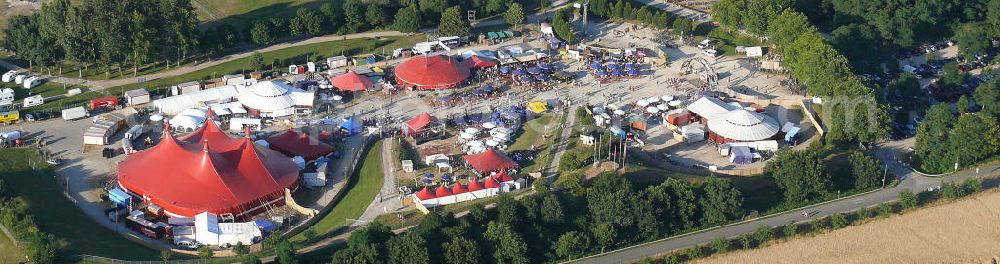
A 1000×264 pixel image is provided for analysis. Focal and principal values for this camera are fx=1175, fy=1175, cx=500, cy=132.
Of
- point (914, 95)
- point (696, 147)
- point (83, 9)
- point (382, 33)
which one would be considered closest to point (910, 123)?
point (914, 95)

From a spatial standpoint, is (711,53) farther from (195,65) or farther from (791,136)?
(195,65)

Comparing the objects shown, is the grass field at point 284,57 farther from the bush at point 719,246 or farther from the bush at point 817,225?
the bush at point 817,225

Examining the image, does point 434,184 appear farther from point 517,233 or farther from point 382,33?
point 382,33

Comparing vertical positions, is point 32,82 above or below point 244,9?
below

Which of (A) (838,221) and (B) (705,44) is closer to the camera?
(A) (838,221)

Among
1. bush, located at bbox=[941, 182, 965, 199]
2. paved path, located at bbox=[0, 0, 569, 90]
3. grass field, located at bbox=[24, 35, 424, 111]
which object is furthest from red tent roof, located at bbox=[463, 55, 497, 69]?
bush, located at bbox=[941, 182, 965, 199]

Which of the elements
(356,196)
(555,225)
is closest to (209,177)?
(356,196)

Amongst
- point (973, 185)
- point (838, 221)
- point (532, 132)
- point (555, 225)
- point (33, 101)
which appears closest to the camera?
point (555, 225)

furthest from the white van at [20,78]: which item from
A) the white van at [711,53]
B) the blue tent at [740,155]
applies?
the white van at [711,53]
